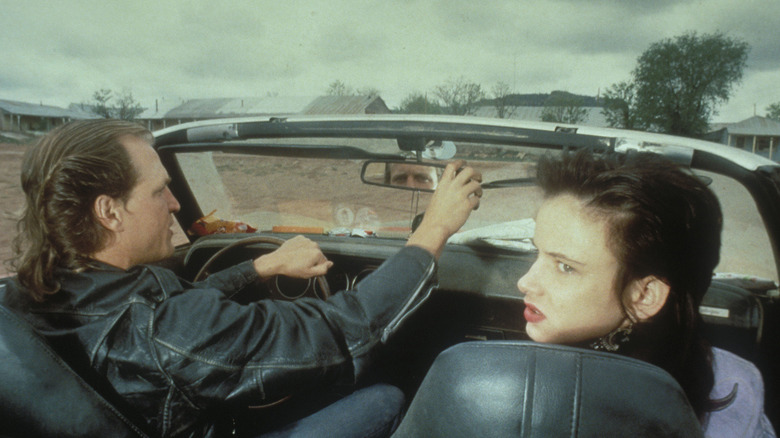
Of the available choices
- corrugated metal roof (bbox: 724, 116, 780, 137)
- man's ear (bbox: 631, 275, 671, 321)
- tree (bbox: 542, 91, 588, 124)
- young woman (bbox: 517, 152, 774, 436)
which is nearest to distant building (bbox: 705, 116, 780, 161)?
corrugated metal roof (bbox: 724, 116, 780, 137)

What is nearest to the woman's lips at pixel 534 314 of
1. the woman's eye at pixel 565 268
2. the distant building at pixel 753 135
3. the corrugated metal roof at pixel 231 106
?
the woman's eye at pixel 565 268

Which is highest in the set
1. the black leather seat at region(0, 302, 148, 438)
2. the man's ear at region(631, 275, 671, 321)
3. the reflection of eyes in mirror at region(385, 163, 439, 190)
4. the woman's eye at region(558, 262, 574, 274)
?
the reflection of eyes in mirror at region(385, 163, 439, 190)

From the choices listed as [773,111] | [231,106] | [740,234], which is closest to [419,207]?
[740,234]

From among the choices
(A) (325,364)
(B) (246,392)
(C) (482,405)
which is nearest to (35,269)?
(B) (246,392)

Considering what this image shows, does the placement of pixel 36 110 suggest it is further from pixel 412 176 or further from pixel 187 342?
pixel 187 342

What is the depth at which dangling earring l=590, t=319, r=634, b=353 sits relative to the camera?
1.37 meters

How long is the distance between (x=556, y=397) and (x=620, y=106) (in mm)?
76639

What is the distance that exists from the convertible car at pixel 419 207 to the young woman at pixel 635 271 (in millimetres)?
213

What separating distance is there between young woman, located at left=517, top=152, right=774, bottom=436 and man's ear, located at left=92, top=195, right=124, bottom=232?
132cm

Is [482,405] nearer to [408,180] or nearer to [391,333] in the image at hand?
[391,333]

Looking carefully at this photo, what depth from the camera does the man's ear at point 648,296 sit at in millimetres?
1315

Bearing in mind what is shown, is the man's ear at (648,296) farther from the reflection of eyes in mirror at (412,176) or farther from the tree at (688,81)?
the tree at (688,81)

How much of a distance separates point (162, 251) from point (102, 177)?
37cm

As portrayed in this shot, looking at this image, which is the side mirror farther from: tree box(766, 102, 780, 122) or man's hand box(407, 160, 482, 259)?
tree box(766, 102, 780, 122)
